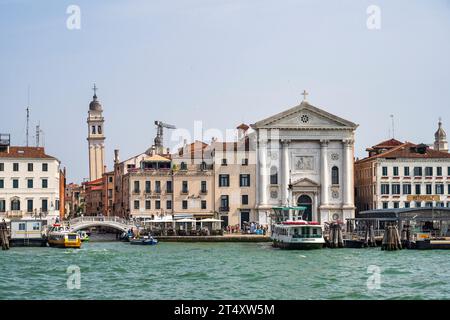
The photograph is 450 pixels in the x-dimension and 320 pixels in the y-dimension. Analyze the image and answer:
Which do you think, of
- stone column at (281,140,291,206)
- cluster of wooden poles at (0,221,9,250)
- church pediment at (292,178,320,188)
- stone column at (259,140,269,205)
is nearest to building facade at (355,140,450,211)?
church pediment at (292,178,320,188)

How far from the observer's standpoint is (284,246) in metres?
44.2

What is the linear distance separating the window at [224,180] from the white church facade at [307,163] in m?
1.95

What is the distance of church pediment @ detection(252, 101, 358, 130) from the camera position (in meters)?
57.6

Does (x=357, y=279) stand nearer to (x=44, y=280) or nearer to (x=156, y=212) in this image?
(x=44, y=280)

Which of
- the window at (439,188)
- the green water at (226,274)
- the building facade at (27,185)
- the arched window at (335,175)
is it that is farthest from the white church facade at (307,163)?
the green water at (226,274)

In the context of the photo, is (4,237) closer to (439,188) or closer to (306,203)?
(306,203)

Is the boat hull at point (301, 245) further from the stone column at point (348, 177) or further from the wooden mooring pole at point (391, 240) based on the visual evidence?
the stone column at point (348, 177)

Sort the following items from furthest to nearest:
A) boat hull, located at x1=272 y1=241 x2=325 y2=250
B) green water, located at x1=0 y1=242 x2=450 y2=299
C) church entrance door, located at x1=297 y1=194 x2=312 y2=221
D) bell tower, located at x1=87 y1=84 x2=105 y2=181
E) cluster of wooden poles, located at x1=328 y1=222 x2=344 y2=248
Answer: bell tower, located at x1=87 y1=84 x2=105 y2=181, church entrance door, located at x1=297 y1=194 x2=312 y2=221, cluster of wooden poles, located at x1=328 y1=222 x2=344 y2=248, boat hull, located at x1=272 y1=241 x2=325 y2=250, green water, located at x1=0 y1=242 x2=450 y2=299

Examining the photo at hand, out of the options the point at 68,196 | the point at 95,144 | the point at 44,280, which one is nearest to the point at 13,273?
the point at 44,280

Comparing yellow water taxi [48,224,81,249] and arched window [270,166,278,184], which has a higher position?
arched window [270,166,278,184]

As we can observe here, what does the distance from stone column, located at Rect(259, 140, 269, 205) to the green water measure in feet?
56.1

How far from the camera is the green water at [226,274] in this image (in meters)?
21.8

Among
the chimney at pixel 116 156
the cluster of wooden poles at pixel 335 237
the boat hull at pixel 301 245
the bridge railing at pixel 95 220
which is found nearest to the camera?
the boat hull at pixel 301 245

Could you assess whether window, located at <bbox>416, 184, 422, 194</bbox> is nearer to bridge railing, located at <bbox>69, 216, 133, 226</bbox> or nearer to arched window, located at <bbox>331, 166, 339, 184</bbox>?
arched window, located at <bbox>331, 166, 339, 184</bbox>
